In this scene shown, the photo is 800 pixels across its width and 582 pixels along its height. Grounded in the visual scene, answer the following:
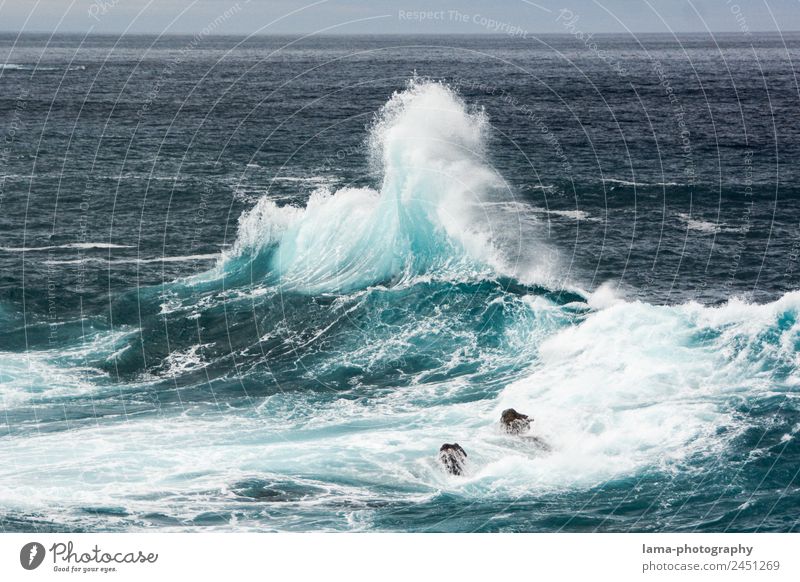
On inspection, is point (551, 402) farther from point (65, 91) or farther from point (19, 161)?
point (65, 91)

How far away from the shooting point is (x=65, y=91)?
183000mm

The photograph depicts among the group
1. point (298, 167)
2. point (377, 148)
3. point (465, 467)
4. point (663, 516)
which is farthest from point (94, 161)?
point (663, 516)

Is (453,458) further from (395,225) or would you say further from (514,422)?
(395,225)

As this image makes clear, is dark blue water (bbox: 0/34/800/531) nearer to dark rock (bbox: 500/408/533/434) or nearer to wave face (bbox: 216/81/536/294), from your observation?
wave face (bbox: 216/81/536/294)
